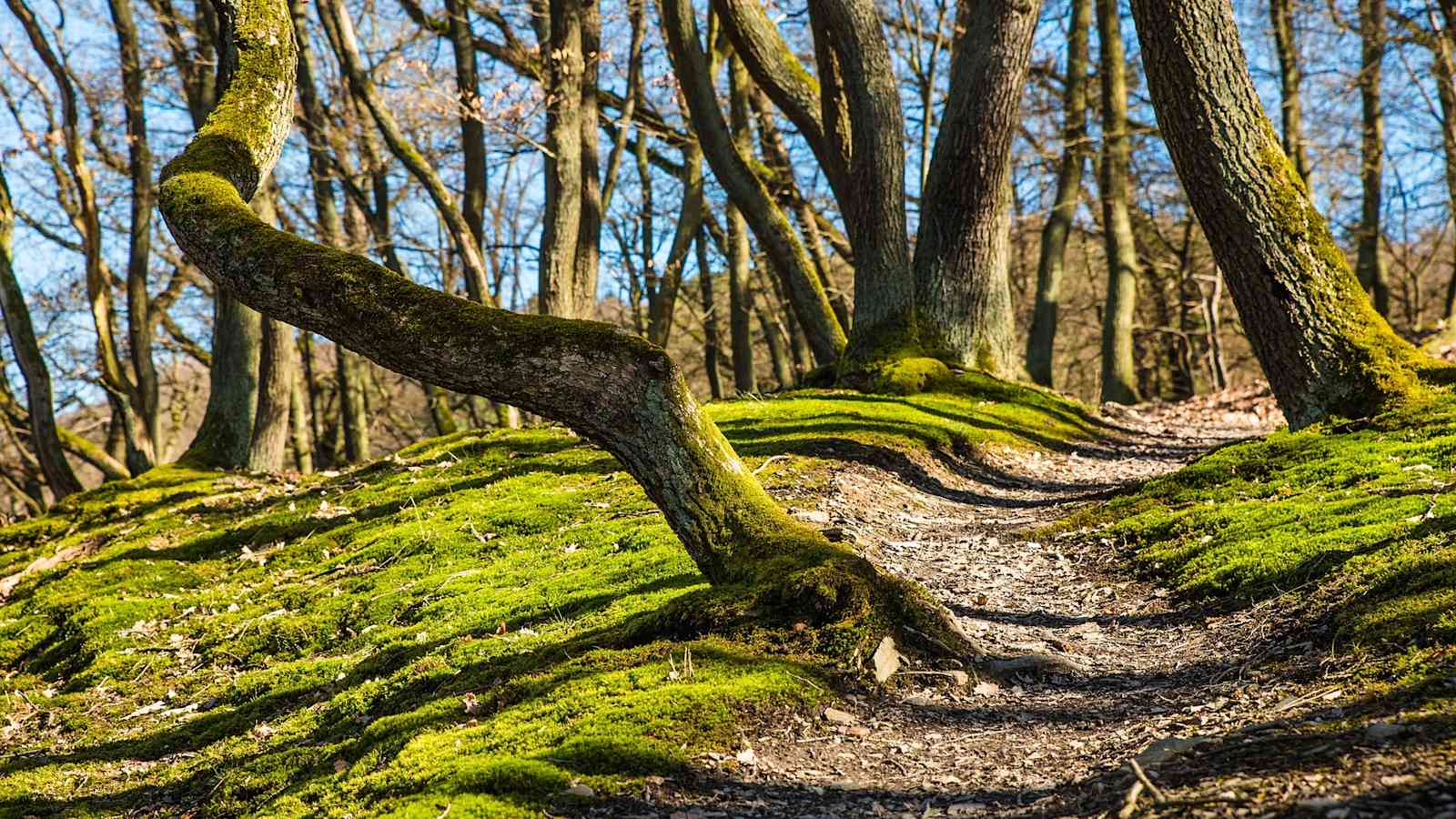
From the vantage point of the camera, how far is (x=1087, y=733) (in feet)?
13.6

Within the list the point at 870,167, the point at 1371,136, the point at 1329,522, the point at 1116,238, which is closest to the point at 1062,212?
the point at 1116,238

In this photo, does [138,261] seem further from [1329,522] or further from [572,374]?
[1329,522]

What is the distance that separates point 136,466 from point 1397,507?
15.2 metres

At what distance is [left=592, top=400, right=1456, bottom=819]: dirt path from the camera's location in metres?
3.15

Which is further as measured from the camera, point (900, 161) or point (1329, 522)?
point (900, 161)

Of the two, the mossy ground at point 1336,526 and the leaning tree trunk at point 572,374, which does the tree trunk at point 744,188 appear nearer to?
the mossy ground at point 1336,526

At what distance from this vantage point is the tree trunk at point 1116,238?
19.5 m

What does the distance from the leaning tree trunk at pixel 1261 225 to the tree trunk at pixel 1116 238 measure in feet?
39.0

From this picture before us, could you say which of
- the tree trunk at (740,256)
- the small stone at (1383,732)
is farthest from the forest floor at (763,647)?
the tree trunk at (740,256)

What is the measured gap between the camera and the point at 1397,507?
5789mm

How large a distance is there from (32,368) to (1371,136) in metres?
25.0

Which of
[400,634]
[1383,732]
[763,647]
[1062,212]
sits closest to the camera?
[1383,732]

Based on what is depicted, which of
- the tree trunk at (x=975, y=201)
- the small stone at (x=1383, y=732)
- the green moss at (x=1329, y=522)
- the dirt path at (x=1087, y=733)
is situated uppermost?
the tree trunk at (x=975, y=201)

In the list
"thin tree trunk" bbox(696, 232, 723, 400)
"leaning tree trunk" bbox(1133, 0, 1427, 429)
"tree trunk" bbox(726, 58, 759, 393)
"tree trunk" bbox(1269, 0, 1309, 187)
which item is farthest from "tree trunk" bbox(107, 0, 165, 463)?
"tree trunk" bbox(1269, 0, 1309, 187)
